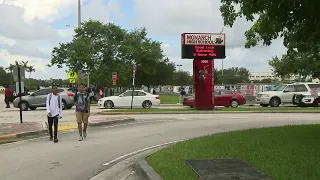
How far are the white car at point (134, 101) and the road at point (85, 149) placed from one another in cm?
1163

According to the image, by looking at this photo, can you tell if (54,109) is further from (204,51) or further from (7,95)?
(7,95)

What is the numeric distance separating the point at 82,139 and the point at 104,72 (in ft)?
94.9

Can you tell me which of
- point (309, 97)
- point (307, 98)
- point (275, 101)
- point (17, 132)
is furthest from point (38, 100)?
point (309, 97)

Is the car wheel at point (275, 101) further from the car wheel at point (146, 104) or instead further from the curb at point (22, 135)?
the curb at point (22, 135)

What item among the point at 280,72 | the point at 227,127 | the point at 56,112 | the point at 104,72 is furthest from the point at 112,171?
the point at 280,72

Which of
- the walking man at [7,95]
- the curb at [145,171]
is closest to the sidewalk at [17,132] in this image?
the curb at [145,171]

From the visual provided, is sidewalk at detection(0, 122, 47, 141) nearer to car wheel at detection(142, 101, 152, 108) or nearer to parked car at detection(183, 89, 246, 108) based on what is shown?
car wheel at detection(142, 101, 152, 108)

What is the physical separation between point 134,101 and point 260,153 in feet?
73.1

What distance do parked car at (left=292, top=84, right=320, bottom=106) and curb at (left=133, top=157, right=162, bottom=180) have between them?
23.5 meters

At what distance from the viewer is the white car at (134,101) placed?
30.5 meters

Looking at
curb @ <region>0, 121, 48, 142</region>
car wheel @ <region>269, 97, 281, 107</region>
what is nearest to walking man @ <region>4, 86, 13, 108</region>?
curb @ <region>0, 121, 48, 142</region>

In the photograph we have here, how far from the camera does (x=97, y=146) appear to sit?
12289 millimetres

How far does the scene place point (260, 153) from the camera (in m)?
8.57

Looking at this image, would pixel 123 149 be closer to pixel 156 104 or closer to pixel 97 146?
pixel 97 146
